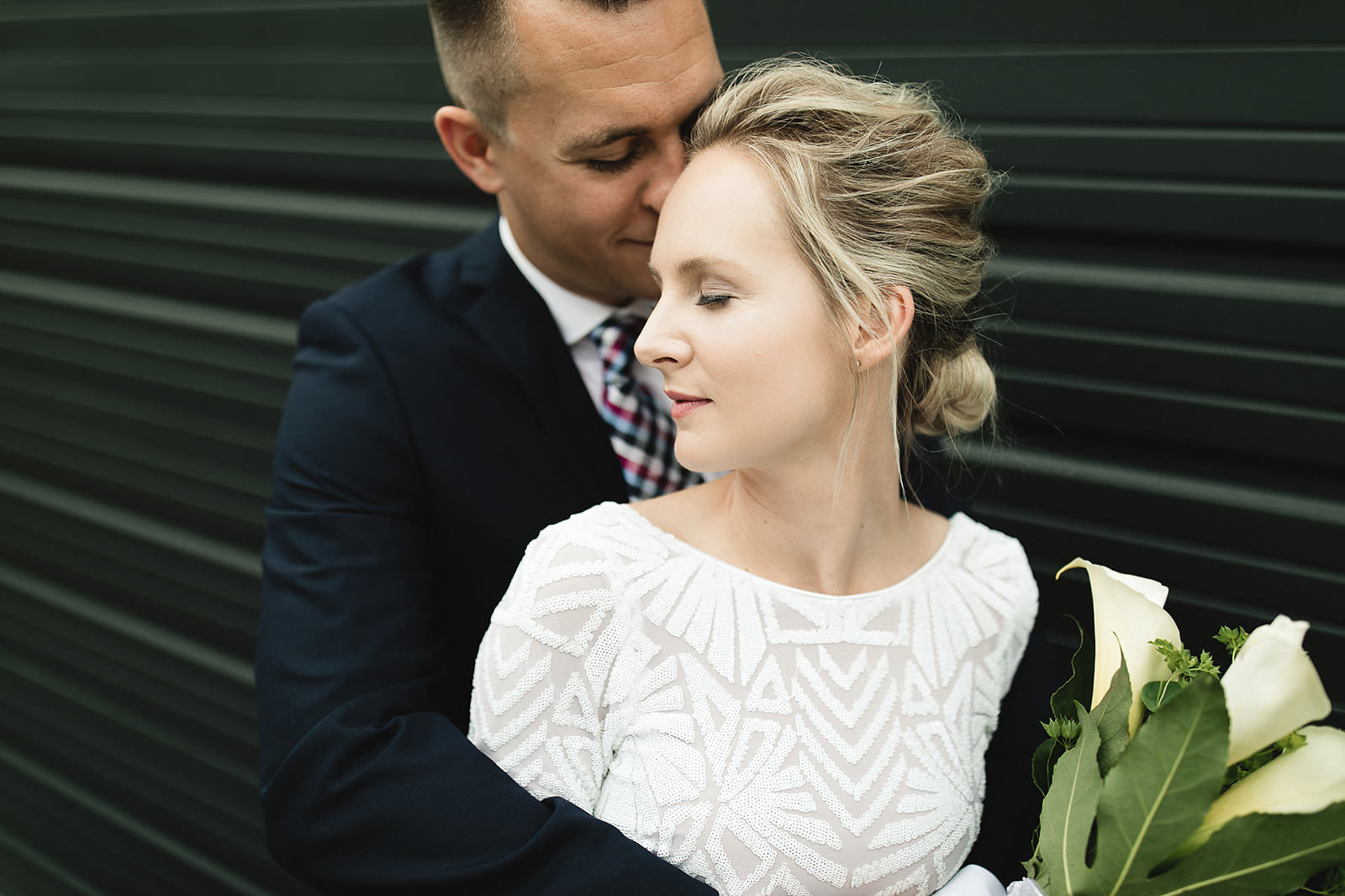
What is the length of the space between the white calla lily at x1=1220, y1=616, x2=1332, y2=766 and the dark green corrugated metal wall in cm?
95

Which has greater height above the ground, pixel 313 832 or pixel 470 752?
pixel 470 752

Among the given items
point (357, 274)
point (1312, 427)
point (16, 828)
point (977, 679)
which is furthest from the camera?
point (16, 828)

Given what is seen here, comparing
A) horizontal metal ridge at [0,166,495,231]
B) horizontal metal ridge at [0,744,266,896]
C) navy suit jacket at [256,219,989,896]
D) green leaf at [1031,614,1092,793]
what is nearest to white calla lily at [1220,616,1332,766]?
green leaf at [1031,614,1092,793]

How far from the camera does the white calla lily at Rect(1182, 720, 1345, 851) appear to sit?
3.29 feet

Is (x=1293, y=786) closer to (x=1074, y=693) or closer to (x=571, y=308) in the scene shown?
(x=1074, y=693)

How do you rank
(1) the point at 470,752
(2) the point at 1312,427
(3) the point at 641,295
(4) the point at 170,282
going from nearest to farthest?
1. (1) the point at 470,752
2. (2) the point at 1312,427
3. (3) the point at 641,295
4. (4) the point at 170,282

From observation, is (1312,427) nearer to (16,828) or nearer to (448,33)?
(448,33)

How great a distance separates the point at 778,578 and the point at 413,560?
0.67 metres

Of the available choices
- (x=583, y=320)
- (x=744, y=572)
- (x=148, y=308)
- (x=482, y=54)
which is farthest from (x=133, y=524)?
(x=744, y=572)

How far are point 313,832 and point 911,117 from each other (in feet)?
4.42

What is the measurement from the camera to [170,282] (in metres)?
3.63

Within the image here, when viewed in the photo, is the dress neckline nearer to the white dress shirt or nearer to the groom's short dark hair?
the white dress shirt

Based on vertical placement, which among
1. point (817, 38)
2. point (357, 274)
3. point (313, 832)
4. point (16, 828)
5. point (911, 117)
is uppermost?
point (817, 38)

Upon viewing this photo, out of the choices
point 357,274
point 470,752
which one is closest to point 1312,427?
point 470,752
